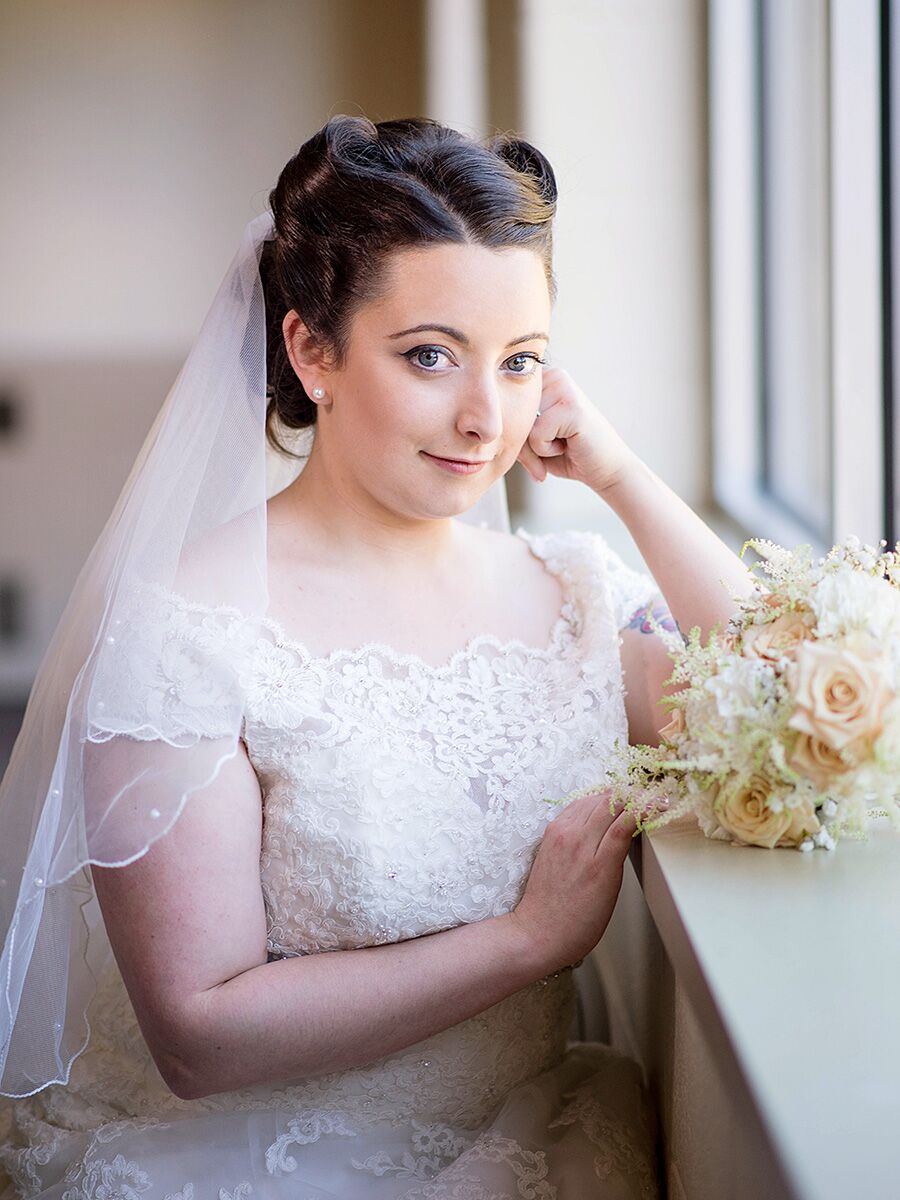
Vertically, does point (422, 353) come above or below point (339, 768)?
above

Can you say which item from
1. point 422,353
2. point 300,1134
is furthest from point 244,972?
point 422,353

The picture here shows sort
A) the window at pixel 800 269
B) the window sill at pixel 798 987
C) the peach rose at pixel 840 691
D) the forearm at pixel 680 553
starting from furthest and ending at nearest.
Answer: the window at pixel 800 269, the forearm at pixel 680 553, the peach rose at pixel 840 691, the window sill at pixel 798 987

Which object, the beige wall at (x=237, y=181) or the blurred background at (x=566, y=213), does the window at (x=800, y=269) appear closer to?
the blurred background at (x=566, y=213)

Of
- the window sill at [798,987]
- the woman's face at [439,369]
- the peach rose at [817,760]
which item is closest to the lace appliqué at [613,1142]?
the window sill at [798,987]

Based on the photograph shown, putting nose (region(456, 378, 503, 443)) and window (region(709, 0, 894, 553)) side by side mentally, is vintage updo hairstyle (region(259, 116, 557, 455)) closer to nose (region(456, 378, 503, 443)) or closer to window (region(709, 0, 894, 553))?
nose (region(456, 378, 503, 443))

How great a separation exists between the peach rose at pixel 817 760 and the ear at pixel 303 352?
0.75 m

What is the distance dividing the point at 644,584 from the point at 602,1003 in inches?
24.2

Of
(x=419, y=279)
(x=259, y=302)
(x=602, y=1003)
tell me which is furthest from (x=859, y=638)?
(x=602, y=1003)

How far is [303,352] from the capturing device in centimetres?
155

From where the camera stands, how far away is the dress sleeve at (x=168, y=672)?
4.23ft

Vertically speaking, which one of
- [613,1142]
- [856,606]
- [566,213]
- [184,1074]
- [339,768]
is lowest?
[613,1142]

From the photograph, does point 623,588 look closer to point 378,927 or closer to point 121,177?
point 378,927

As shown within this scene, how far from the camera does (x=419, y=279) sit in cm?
144

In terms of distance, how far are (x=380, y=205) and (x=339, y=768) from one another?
629mm
